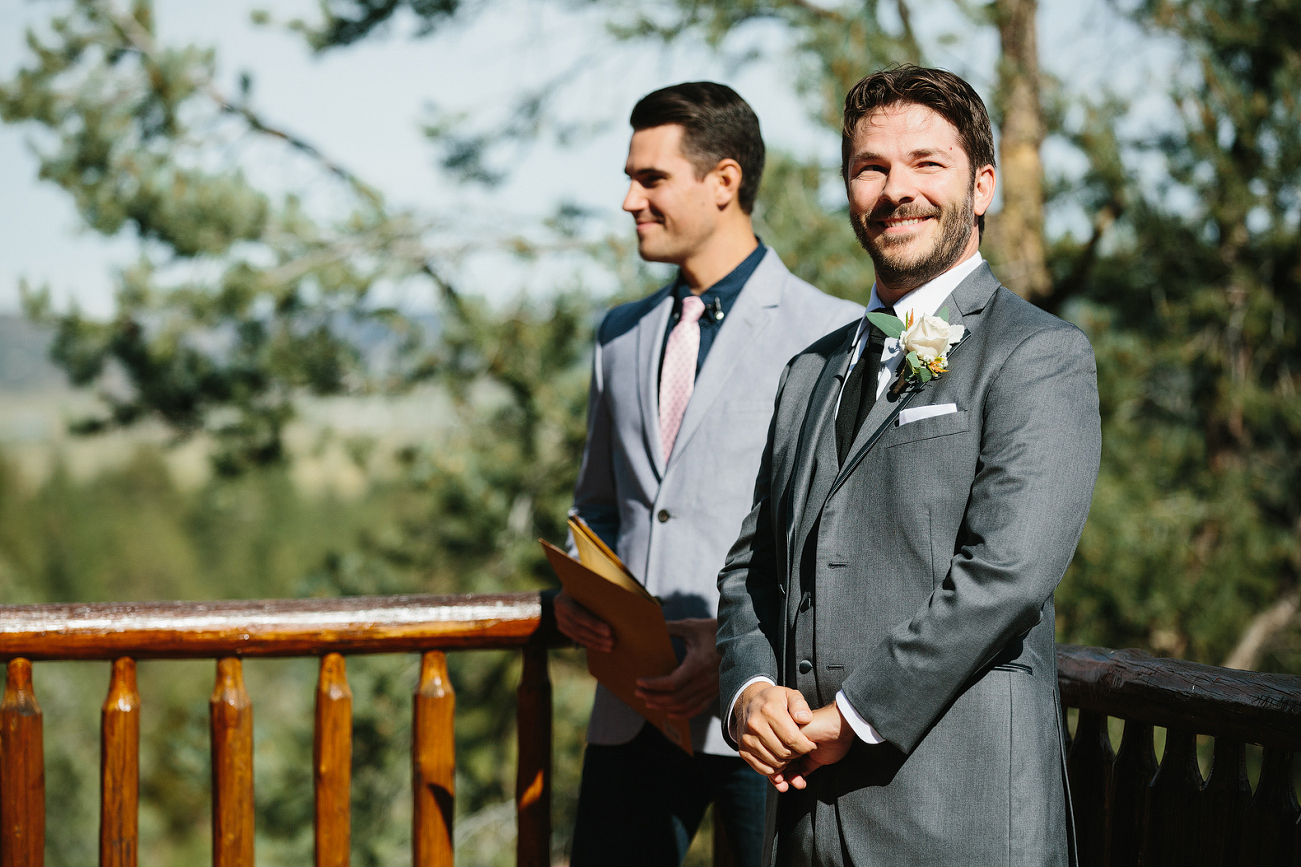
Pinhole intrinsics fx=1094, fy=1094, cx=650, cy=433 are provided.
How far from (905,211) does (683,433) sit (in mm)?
720

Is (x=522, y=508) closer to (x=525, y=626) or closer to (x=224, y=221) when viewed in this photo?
(x=224, y=221)

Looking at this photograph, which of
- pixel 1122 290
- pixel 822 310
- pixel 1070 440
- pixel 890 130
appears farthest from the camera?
pixel 1122 290

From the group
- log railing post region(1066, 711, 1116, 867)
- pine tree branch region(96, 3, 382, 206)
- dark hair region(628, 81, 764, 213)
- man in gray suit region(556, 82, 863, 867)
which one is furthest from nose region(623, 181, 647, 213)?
pine tree branch region(96, 3, 382, 206)

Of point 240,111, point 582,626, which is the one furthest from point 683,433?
point 240,111

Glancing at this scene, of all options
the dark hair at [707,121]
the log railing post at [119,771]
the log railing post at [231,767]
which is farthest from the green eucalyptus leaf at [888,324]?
the log railing post at [119,771]

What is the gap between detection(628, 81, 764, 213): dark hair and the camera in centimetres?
227

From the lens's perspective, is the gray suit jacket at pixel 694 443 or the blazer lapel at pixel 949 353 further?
the gray suit jacket at pixel 694 443

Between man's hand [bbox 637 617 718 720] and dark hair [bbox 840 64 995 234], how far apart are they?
916 millimetres

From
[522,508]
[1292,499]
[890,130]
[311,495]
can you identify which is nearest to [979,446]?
[890,130]

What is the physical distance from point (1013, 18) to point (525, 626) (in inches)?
263

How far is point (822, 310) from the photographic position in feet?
7.30

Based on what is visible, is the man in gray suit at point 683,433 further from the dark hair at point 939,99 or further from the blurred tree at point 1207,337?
the blurred tree at point 1207,337

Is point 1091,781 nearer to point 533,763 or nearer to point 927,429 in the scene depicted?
point 927,429

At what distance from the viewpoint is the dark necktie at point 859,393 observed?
1.60m
